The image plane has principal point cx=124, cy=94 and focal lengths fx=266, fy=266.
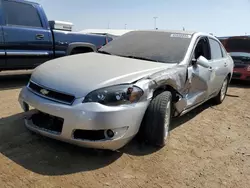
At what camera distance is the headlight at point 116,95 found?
271cm

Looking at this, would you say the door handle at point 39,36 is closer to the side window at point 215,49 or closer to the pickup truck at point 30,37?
the pickup truck at point 30,37

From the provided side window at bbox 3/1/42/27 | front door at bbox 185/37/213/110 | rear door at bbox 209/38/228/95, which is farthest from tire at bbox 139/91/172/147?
side window at bbox 3/1/42/27

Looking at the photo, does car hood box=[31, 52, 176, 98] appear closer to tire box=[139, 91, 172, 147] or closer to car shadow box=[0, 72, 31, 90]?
tire box=[139, 91, 172, 147]

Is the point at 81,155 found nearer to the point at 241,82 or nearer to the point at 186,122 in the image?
the point at 186,122

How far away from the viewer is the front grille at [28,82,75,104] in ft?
9.00

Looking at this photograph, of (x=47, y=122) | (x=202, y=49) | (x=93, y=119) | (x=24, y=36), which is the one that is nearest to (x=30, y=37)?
(x=24, y=36)

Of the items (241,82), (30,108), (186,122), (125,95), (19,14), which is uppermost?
(19,14)

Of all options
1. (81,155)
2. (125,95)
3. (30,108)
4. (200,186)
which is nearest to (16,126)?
(30,108)

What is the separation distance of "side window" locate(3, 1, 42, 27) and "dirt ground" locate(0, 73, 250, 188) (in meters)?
2.71

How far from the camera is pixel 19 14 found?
237 inches

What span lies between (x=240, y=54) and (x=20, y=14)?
22.9 ft

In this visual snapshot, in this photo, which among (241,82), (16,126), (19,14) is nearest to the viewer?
(16,126)

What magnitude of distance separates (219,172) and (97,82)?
1660 millimetres

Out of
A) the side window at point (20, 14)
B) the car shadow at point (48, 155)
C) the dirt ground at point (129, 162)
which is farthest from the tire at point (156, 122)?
the side window at point (20, 14)
